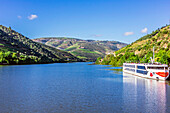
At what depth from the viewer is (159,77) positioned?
3297 inches

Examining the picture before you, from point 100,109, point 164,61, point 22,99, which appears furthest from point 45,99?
point 164,61

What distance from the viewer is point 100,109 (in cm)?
3944

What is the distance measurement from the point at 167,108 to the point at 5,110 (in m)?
31.8

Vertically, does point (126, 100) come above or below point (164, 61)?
below

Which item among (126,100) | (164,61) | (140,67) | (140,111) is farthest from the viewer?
(164,61)

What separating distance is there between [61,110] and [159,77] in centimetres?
5740

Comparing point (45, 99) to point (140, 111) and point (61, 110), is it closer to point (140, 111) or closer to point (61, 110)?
point (61, 110)

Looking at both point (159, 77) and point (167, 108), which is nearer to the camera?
point (167, 108)

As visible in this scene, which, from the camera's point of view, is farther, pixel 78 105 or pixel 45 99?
pixel 45 99

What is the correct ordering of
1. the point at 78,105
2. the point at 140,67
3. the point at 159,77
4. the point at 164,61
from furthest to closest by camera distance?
the point at 164,61, the point at 140,67, the point at 159,77, the point at 78,105

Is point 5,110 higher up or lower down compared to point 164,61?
lower down

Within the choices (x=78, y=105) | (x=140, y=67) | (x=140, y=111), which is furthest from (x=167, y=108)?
(x=140, y=67)

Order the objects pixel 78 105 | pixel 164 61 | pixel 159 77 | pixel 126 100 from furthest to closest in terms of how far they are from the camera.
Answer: pixel 164 61, pixel 159 77, pixel 126 100, pixel 78 105

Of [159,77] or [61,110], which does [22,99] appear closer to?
[61,110]
